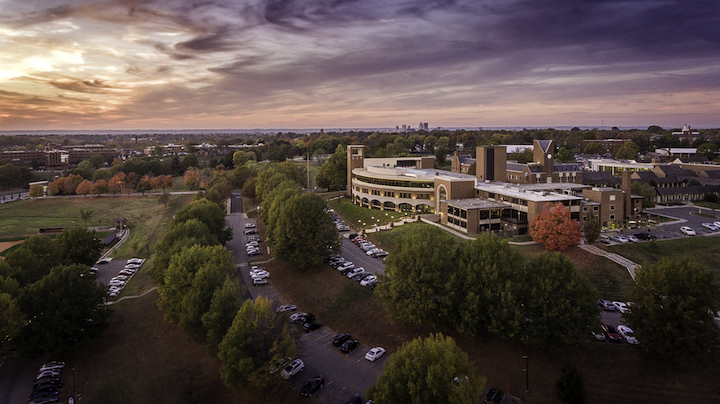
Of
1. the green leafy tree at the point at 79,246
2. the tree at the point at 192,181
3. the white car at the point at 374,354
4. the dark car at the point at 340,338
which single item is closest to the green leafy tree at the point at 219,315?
the dark car at the point at 340,338

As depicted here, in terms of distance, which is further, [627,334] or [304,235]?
[304,235]

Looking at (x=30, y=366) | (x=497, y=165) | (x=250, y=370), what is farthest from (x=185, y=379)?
(x=497, y=165)

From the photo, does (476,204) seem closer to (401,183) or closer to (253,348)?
(401,183)

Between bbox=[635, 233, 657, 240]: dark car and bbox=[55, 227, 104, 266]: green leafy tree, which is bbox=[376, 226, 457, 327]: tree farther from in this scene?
bbox=[55, 227, 104, 266]: green leafy tree

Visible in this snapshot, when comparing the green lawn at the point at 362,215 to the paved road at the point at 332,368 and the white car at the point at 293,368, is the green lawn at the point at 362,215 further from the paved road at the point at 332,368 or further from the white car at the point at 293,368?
the white car at the point at 293,368

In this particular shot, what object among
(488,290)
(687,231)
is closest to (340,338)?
(488,290)

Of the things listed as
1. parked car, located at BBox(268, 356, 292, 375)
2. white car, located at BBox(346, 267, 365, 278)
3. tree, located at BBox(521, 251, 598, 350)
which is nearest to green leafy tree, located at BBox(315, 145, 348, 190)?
white car, located at BBox(346, 267, 365, 278)
